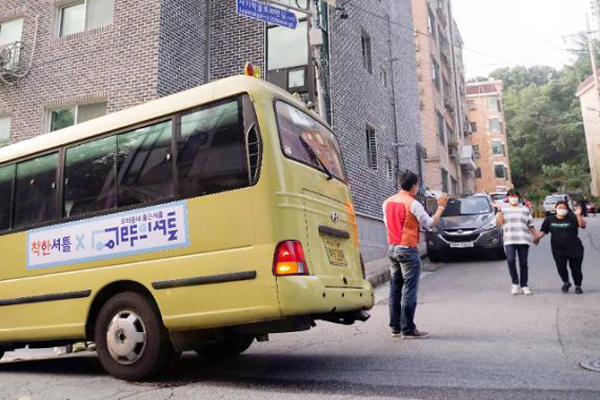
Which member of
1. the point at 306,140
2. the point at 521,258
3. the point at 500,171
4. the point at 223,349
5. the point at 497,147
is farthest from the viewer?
the point at 497,147

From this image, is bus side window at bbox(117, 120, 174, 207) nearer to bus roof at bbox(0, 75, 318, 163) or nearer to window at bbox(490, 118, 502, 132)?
bus roof at bbox(0, 75, 318, 163)

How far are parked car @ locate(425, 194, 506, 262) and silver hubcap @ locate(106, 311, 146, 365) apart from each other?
35.8ft

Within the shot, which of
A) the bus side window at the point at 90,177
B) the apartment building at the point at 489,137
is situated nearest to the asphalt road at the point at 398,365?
the bus side window at the point at 90,177

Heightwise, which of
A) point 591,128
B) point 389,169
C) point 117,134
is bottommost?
point 117,134

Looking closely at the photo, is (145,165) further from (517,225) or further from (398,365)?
(517,225)

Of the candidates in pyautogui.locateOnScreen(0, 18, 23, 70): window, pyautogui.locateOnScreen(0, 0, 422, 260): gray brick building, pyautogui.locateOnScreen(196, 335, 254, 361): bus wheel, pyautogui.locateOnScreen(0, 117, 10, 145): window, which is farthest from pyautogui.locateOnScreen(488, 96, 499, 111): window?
pyautogui.locateOnScreen(196, 335, 254, 361): bus wheel

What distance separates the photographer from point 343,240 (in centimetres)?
499

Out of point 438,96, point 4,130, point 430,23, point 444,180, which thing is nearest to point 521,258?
point 4,130

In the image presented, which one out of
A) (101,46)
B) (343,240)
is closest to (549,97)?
(101,46)

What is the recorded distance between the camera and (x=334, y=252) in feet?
15.5

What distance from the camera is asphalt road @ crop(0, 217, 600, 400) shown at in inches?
154

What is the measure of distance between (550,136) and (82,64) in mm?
55252

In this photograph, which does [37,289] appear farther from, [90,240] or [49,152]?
[49,152]

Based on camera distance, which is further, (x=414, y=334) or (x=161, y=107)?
(x=414, y=334)
